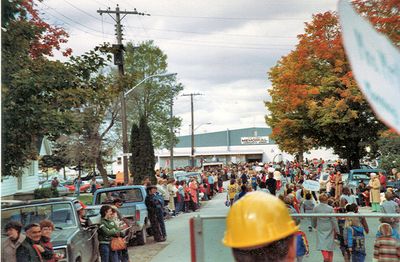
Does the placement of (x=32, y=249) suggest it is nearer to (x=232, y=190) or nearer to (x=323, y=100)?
(x=232, y=190)

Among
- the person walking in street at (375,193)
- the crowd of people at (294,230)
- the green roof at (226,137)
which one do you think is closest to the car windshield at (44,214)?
the crowd of people at (294,230)

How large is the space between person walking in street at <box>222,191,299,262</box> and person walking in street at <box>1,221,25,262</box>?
17.3 ft

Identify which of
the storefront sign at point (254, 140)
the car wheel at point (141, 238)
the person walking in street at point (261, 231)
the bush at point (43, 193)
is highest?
the storefront sign at point (254, 140)

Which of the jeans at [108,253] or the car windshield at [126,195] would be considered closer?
the jeans at [108,253]

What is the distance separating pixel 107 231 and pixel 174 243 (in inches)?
208

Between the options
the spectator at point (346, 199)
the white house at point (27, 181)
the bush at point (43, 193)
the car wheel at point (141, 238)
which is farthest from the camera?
the white house at point (27, 181)

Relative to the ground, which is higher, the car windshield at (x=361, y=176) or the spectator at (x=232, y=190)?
the car windshield at (x=361, y=176)

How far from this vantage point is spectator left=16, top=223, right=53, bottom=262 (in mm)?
6672

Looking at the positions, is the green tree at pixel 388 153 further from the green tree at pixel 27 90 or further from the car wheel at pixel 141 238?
the green tree at pixel 27 90

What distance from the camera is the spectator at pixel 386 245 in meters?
5.57

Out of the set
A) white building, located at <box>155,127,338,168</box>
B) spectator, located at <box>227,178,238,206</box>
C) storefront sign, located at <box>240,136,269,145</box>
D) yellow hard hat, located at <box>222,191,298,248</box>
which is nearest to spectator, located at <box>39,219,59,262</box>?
yellow hard hat, located at <box>222,191,298,248</box>

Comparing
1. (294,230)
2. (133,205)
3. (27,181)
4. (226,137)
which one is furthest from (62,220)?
(226,137)

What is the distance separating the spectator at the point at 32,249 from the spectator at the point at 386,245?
13.1 ft

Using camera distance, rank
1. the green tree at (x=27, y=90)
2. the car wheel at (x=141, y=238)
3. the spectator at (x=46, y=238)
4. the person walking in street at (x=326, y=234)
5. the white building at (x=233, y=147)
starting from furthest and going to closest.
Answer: the white building at (x=233, y=147), the car wheel at (x=141, y=238), the green tree at (x=27, y=90), the spectator at (x=46, y=238), the person walking in street at (x=326, y=234)
